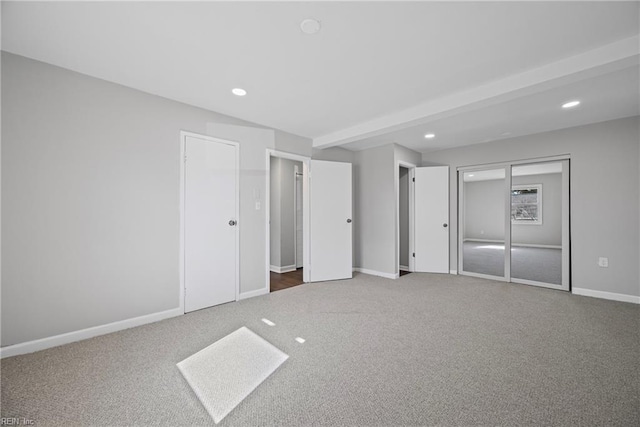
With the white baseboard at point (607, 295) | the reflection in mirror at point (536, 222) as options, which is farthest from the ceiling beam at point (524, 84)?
the white baseboard at point (607, 295)

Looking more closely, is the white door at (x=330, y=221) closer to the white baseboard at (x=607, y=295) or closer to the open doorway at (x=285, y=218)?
the open doorway at (x=285, y=218)

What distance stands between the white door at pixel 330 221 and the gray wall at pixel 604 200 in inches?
124

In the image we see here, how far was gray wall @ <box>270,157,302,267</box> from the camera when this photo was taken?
5293 mm

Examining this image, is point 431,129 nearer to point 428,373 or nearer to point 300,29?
point 300,29

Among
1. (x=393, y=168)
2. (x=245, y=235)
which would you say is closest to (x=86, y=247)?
(x=245, y=235)

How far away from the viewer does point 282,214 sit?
533 centimetres

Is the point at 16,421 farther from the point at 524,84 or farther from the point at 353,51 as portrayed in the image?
the point at 524,84

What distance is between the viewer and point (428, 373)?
184 centimetres

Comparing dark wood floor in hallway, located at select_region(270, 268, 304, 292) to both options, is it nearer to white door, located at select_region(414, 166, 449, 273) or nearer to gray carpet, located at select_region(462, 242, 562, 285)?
white door, located at select_region(414, 166, 449, 273)

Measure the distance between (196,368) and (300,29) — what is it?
2.57 metres

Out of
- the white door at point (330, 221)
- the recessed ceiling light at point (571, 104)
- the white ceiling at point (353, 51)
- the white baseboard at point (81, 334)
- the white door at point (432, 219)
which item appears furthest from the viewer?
the white door at point (432, 219)

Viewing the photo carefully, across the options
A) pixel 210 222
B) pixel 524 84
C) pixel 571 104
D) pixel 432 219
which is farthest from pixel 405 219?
pixel 210 222

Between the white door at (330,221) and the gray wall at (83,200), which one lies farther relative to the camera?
the white door at (330,221)

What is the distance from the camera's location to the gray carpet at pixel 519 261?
13.6ft
